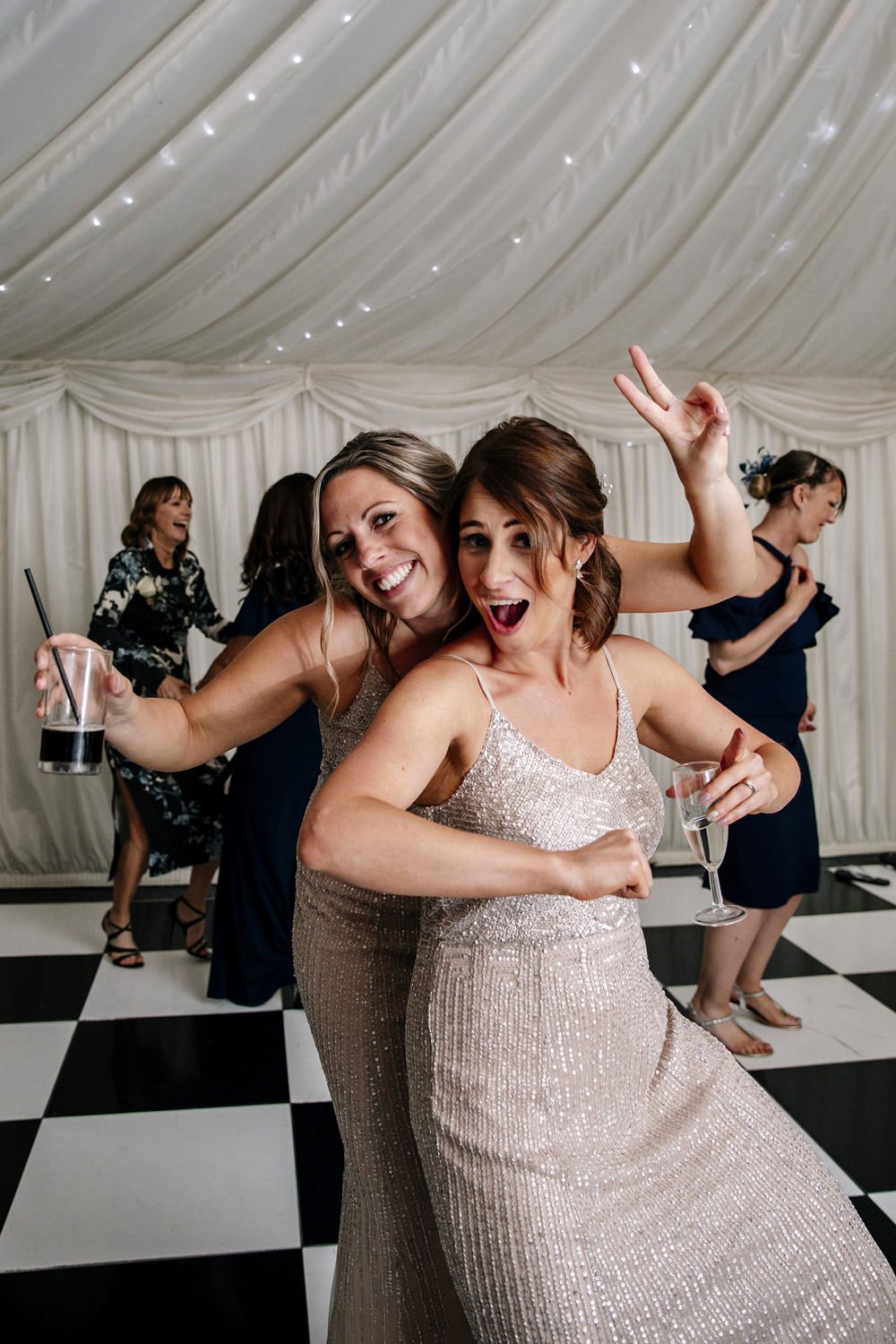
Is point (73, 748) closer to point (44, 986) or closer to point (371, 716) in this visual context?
point (371, 716)

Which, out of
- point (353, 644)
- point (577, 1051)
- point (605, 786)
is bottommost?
point (577, 1051)

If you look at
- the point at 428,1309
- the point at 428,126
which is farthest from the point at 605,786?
the point at 428,126

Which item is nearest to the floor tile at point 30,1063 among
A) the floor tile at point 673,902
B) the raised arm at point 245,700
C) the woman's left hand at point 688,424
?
the raised arm at point 245,700

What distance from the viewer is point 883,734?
5.20 metres

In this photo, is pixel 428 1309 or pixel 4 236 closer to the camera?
pixel 428 1309

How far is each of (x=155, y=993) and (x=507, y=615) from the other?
2508 mm

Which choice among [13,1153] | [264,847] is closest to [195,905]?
[264,847]

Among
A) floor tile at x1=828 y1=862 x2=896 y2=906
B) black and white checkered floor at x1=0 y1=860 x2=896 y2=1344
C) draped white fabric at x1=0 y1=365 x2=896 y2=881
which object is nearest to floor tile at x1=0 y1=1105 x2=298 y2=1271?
black and white checkered floor at x1=0 y1=860 x2=896 y2=1344

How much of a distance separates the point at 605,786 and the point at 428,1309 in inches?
31.7

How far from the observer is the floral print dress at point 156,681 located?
364 cm

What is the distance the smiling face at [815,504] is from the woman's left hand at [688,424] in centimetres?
163

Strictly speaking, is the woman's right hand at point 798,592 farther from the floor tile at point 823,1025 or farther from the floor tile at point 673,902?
the floor tile at point 673,902

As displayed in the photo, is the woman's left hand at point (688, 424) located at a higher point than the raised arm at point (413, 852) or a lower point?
higher

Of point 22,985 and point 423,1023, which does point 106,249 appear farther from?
point 423,1023
